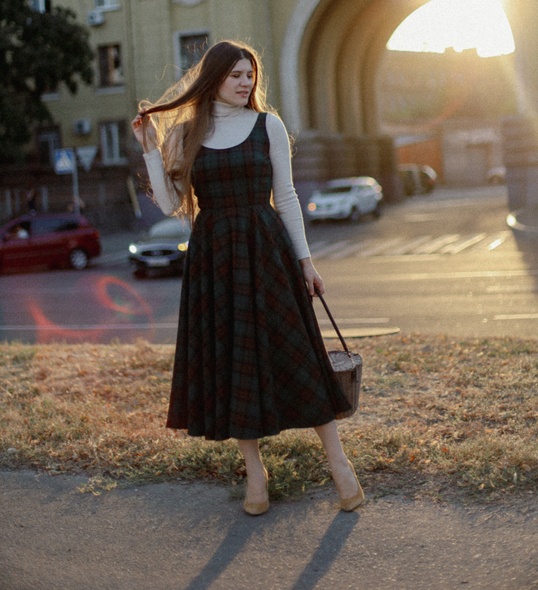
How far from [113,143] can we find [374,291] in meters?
29.6

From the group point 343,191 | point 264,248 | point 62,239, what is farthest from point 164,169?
point 343,191

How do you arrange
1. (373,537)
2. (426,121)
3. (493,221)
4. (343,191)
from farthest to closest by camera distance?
(426,121), (343,191), (493,221), (373,537)

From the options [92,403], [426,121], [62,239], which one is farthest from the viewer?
[426,121]

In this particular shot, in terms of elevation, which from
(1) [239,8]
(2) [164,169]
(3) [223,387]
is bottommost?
(3) [223,387]

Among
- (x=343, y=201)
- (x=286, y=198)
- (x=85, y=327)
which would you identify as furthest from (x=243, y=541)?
(x=343, y=201)

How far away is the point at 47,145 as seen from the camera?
44.6 m

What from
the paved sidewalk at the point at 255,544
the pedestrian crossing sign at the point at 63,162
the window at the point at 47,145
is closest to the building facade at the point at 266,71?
the window at the point at 47,145

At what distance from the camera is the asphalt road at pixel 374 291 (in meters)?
11.5

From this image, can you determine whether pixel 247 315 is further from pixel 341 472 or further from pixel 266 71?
pixel 266 71

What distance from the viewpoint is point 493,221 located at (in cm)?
3003

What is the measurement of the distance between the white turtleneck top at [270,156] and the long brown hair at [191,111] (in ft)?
0.12

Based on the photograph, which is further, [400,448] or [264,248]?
[400,448]

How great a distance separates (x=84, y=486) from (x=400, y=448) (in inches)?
60.0

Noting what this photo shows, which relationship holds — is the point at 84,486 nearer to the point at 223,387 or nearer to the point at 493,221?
the point at 223,387
